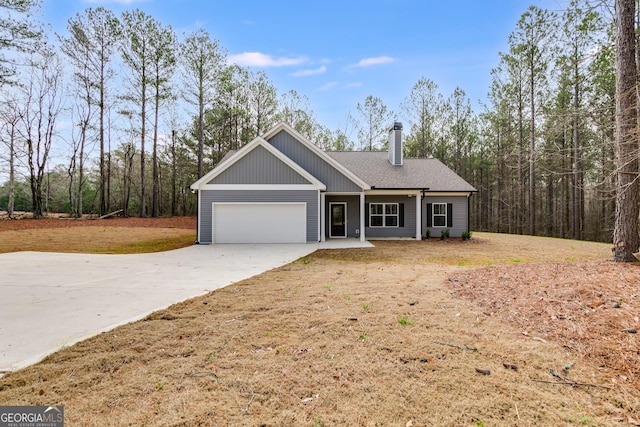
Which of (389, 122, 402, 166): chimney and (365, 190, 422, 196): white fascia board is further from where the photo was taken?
(389, 122, 402, 166): chimney

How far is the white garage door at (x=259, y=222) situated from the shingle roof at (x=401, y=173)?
4.27m

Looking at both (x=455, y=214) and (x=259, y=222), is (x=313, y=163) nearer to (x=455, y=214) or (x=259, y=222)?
(x=259, y=222)

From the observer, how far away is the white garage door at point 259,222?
13.9 meters

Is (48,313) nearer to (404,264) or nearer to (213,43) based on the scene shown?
(404,264)

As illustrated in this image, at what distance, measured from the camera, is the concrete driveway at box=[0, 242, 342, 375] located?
365 centimetres

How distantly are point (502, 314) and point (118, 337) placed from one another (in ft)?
15.7

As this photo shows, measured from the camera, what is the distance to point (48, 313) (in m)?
4.43

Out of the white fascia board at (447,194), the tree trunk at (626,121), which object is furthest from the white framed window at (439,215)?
the tree trunk at (626,121)

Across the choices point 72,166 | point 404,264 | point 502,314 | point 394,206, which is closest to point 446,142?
point 394,206

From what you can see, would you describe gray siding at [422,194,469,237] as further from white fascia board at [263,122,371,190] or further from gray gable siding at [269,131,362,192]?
gray gable siding at [269,131,362,192]

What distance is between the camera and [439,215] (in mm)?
17172

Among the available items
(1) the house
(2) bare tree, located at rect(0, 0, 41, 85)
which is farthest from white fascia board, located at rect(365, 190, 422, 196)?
(2) bare tree, located at rect(0, 0, 41, 85)

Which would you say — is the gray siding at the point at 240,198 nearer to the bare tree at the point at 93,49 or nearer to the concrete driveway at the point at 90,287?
the concrete driveway at the point at 90,287

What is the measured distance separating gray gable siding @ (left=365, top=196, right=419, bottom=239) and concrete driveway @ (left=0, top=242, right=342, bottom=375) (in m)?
6.42
